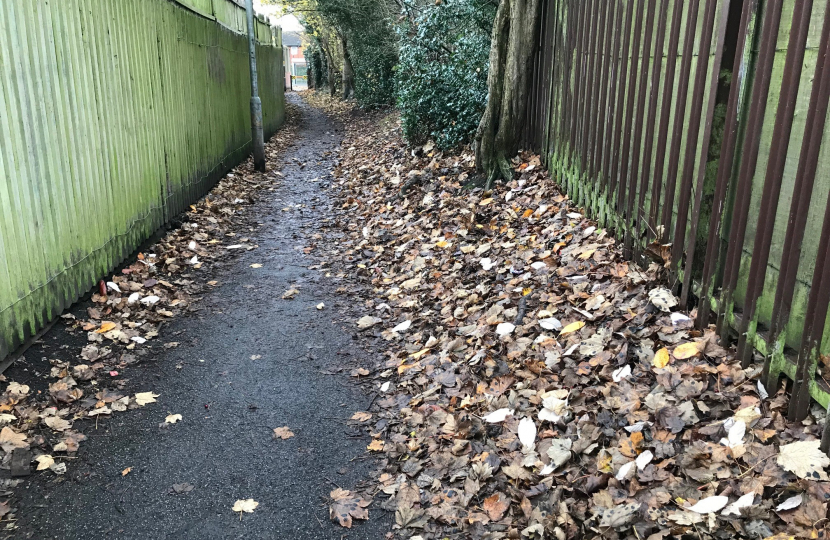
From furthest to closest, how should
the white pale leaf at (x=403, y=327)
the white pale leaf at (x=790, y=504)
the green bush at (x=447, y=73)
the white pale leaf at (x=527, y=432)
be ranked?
the green bush at (x=447, y=73) → the white pale leaf at (x=403, y=327) → the white pale leaf at (x=527, y=432) → the white pale leaf at (x=790, y=504)

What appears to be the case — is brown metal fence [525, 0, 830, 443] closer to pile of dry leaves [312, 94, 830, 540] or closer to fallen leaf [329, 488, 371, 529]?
pile of dry leaves [312, 94, 830, 540]

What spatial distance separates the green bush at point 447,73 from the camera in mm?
9617

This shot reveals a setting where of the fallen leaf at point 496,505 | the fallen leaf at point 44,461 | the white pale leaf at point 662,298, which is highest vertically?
the white pale leaf at point 662,298

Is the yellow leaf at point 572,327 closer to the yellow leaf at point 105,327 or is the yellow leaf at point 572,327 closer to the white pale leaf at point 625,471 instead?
the white pale leaf at point 625,471

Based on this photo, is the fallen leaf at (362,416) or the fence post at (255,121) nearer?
the fallen leaf at (362,416)

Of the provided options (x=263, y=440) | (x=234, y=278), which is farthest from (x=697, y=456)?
(x=234, y=278)

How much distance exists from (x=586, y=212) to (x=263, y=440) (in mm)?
3425

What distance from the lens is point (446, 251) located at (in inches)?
248

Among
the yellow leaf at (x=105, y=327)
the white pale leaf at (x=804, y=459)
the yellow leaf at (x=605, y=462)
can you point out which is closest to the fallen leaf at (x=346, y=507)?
the yellow leaf at (x=605, y=462)

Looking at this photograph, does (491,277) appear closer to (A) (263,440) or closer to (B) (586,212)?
(B) (586,212)

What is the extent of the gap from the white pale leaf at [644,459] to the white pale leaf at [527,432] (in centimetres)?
58

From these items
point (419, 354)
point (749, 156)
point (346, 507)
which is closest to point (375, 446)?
point (346, 507)

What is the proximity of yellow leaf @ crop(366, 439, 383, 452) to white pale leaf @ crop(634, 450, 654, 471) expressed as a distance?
1437mm

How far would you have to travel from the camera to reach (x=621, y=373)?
134 inches
